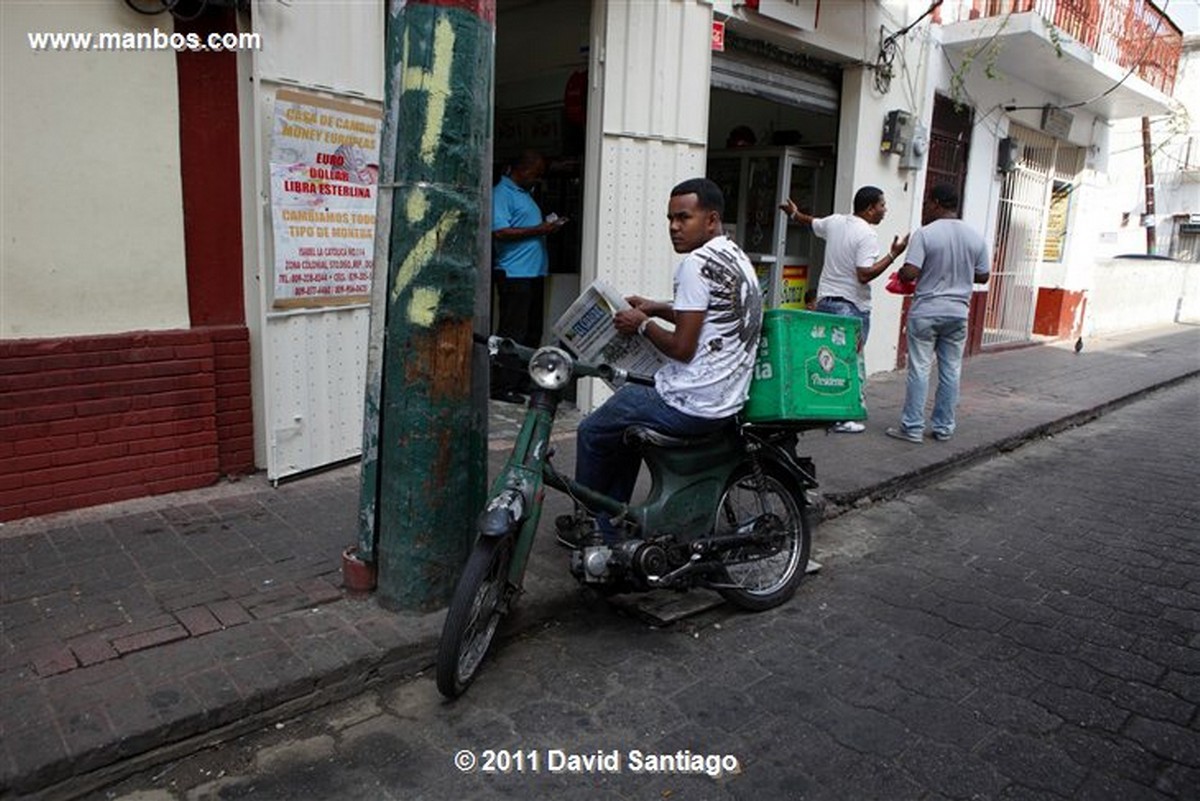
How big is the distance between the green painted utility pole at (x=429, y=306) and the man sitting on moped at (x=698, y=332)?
1.93ft

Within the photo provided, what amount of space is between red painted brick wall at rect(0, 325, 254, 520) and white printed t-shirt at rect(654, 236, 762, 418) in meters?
2.57

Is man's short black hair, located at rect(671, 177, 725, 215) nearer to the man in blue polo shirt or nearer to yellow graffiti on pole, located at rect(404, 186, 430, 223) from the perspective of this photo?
yellow graffiti on pole, located at rect(404, 186, 430, 223)

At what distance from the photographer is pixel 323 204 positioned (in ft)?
15.7

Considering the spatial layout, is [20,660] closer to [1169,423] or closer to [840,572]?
[840,572]

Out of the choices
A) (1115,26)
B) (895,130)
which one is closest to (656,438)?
(895,130)

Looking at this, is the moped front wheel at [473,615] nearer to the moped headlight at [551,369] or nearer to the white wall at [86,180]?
the moped headlight at [551,369]

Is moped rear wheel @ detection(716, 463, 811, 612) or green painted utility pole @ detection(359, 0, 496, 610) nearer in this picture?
green painted utility pole @ detection(359, 0, 496, 610)

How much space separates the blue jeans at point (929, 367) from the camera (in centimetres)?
685

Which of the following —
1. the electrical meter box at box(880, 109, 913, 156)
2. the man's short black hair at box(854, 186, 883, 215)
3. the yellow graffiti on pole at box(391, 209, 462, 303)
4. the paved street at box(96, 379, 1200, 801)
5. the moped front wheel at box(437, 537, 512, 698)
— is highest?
the electrical meter box at box(880, 109, 913, 156)

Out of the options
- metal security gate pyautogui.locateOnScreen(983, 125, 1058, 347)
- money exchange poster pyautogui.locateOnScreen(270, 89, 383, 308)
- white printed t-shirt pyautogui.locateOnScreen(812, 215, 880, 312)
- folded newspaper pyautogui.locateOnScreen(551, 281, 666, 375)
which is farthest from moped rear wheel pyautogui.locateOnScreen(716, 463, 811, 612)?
metal security gate pyautogui.locateOnScreen(983, 125, 1058, 347)

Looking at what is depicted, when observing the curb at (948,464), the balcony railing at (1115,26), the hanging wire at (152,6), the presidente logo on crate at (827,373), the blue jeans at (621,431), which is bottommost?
the curb at (948,464)

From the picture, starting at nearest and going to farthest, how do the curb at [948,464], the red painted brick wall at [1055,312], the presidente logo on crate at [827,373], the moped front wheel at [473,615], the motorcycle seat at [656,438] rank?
the moped front wheel at [473,615] < the motorcycle seat at [656,438] < the presidente logo on crate at [827,373] < the curb at [948,464] < the red painted brick wall at [1055,312]

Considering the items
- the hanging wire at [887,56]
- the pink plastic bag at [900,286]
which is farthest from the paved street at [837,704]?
the hanging wire at [887,56]

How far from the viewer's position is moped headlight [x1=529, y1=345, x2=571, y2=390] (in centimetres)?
316
